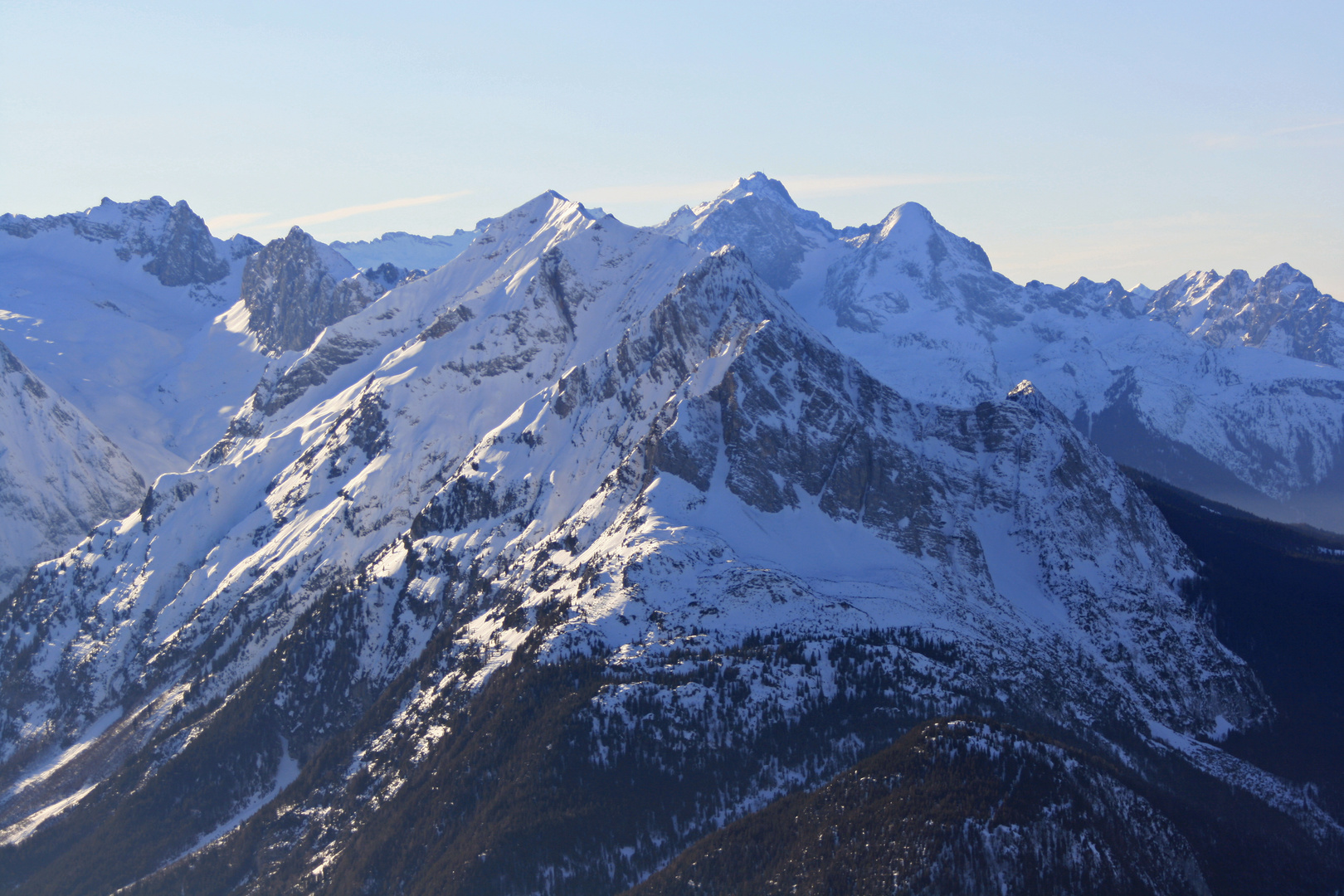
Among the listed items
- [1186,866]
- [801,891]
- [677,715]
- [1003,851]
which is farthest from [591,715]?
[1186,866]

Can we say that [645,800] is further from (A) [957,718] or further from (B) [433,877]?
(A) [957,718]

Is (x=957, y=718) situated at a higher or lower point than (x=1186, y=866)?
A: higher

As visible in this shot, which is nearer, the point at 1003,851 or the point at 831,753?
the point at 1003,851

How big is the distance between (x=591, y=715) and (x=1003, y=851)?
64.4 metres

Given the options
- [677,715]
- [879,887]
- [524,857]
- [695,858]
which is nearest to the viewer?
[879,887]

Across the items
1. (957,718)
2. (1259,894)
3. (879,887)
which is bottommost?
(1259,894)

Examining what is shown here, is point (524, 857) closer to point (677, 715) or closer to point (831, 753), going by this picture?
point (677, 715)

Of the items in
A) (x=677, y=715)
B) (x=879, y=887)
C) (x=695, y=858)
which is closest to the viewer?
(x=879, y=887)

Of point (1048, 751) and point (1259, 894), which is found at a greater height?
point (1048, 751)

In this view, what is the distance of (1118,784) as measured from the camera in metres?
178

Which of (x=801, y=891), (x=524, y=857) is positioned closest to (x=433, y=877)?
(x=524, y=857)

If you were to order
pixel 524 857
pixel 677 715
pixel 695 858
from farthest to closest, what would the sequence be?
pixel 677 715 < pixel 524 857 < pixel 695 858

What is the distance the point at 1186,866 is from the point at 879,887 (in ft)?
143

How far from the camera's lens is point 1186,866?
172 metres
